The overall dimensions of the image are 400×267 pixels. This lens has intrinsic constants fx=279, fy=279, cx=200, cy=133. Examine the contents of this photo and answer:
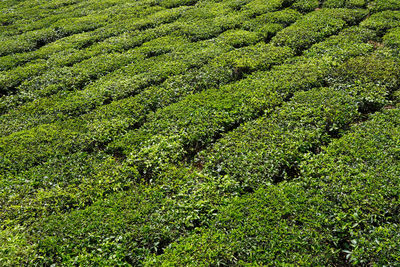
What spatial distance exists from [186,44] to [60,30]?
11.7 metres

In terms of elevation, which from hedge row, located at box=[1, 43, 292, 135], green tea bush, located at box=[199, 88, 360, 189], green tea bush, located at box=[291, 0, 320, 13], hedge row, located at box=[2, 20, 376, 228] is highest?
green tea bush, located at box=[291, 0, 320, 13]

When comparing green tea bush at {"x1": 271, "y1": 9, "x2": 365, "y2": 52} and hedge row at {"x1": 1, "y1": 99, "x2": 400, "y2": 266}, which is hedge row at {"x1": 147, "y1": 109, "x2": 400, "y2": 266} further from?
green tea bush at {"x1": 271, "y1": 9, "x2": 365, "y2": 52}

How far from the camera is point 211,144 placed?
35.4 feet

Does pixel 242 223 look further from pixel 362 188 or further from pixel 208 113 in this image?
pixel 208 113

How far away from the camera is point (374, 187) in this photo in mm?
7758

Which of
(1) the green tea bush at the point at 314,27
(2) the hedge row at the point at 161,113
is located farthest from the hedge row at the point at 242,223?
(1) the green tea bush at the point at 314,27

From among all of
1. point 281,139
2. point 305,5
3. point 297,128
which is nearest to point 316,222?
point 281,139

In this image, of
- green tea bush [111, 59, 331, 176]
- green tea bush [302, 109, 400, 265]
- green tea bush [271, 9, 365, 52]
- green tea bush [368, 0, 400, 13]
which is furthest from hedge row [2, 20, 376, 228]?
green tea bush [368, 0, 400, 13]

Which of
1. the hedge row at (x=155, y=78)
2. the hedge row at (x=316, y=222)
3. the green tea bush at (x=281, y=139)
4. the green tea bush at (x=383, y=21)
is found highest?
the green tea bush at (x=383, y=21)

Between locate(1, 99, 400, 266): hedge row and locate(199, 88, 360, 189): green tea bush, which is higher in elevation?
locate(199, 88, 360, 189): green tea bush

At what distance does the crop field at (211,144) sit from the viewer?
23.9ft

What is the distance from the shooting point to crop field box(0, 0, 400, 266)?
727cm

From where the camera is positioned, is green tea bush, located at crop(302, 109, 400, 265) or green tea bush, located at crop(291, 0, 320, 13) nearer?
green tea bush, located at crop(302, 109, 400, 265)

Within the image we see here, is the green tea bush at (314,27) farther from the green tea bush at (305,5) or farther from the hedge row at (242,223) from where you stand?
the hedge row at (242,223)
